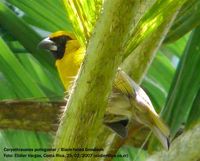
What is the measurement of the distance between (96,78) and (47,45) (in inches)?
47.8

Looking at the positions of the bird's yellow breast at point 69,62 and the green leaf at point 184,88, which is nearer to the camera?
the green leaf at point 184,88

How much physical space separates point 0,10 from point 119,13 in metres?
Result: 1.02

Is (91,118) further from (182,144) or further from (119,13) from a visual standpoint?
(182,144)

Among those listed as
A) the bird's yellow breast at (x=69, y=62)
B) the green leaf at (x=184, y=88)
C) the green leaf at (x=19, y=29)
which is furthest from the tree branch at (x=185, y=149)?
the green leaf at (x=19, y=29)

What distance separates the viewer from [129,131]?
1.84 m

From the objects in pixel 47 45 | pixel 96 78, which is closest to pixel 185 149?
→ pixel 96 78

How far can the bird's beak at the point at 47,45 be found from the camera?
81.6 inches

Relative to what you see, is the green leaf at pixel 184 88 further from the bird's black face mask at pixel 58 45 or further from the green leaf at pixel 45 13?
the bird's black face mask at pixel 58 45

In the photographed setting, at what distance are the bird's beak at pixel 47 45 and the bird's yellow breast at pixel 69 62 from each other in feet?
0.20

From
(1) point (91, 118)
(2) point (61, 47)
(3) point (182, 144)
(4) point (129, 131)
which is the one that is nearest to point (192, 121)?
(3) point (182, 144)

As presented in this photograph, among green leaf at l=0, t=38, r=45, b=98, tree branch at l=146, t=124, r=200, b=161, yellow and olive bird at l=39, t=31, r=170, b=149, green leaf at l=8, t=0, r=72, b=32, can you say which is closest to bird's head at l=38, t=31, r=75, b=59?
yellow and olive bird at l=39, t=31, r=170, b=149

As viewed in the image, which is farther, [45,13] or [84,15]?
[45,13]

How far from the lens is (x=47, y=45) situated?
2.27 meters

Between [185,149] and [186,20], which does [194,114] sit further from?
[186,20]
